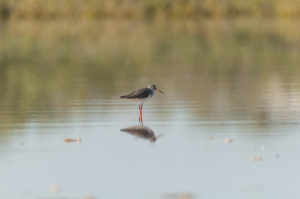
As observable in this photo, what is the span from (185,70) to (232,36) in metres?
18.6

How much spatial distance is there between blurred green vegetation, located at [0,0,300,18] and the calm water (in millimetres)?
43521

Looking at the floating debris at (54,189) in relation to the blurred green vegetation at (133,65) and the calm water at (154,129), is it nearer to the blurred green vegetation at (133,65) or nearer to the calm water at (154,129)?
the calm water at (154,129)

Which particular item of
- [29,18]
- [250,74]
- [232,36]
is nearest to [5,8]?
[29,18]

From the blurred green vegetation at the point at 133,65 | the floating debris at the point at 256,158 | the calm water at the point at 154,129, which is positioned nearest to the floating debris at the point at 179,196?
the calm water at the point at 154,129

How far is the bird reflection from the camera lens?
11836 millimetres

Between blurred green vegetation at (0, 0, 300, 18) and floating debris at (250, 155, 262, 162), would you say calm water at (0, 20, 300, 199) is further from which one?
blurred green vegetation at (0, 0, 300, 18)

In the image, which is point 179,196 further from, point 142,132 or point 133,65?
point 133,65

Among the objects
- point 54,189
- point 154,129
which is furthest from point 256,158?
point 154,129

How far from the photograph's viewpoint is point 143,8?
237ft

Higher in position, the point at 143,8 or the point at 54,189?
the point at 143,8

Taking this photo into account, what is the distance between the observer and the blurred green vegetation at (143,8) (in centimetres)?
7144

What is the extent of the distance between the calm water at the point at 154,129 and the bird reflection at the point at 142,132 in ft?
0.30

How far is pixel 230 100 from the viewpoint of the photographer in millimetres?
16234

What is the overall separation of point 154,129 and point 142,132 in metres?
0.30
